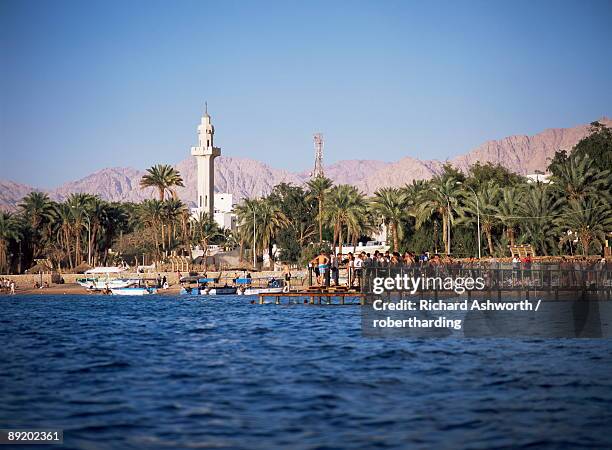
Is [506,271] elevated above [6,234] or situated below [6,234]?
below

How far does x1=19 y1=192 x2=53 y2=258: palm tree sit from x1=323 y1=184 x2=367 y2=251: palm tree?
3523cm

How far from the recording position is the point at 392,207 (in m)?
92.9

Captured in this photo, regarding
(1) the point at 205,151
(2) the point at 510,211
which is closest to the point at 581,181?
(2) the point at 510,211

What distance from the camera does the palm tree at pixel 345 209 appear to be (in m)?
102

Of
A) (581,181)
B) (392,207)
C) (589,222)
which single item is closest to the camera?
(589,222)

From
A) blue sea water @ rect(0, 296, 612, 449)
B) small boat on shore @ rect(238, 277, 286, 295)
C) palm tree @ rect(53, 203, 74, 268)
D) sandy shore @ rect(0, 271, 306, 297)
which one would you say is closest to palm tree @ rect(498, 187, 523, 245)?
small boat on shore @ rect(238, 277, 286, 295)

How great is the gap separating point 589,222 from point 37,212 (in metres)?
67.6

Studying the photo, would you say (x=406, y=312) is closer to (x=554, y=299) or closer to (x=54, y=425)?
(x=554, y=299)

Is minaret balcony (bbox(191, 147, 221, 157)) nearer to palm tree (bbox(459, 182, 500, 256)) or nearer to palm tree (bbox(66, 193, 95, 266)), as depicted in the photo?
palm tree (bbox(66, 193, 95, 266))

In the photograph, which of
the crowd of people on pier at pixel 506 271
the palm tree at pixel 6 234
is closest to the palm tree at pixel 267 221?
the palm tree at pixel 6 234

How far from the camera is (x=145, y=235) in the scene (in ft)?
414

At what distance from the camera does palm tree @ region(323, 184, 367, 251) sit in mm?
101812

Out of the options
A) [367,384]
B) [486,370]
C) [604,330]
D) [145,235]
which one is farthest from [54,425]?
[145,235]

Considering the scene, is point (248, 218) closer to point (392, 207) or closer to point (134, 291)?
point (134, 291)
